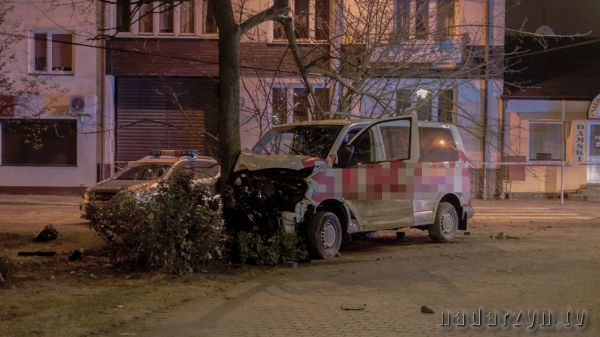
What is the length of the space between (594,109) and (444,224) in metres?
12.0

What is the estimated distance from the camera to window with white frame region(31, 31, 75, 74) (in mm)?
22781

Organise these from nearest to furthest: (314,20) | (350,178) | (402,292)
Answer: (402,292), (350,178), (314,20)

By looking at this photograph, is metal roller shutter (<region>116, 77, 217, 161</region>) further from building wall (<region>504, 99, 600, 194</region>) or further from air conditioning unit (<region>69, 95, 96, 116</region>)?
building wall (<region>504, 99, 600, 194</region>)

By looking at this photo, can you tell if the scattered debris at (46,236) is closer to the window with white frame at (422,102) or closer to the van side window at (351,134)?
the van side window at (351,134)

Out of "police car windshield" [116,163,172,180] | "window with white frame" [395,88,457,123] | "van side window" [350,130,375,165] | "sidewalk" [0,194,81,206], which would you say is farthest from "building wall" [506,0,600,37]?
"sidewalk" [0,194,81,206]

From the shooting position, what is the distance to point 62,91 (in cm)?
2241

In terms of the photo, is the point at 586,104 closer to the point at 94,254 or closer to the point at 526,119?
the point at 526,119

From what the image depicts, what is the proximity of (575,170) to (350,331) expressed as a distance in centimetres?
1925

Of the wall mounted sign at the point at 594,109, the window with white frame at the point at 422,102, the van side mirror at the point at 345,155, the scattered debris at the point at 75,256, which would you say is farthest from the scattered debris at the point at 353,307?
the wall mounted sign at the point at 594,109

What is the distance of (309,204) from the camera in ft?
33.2

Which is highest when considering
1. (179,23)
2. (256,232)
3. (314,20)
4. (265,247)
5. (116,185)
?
(179,23)

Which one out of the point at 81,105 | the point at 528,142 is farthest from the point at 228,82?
the point at 528,142

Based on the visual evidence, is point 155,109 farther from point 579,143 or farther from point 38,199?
point 579,143

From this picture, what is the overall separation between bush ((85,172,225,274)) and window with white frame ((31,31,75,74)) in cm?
1501
